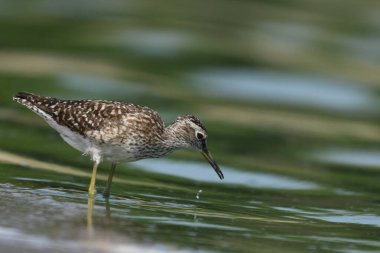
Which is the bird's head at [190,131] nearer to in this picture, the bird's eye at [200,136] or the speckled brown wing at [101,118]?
the bird's eye at [200,136]

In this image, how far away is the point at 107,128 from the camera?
1463 centimetres

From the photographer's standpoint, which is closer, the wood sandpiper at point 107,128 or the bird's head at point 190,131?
the wood sandpiper at point 107,128

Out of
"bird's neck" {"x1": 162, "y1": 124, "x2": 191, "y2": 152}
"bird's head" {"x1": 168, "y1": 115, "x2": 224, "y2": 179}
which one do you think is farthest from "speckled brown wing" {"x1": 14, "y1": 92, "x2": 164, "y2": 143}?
"bird's head" {"x1": 168, "y1": 115, "x2": 224, "y2": 179}

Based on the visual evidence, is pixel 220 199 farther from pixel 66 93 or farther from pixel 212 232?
pixel 66 93

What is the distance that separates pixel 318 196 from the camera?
639 inches

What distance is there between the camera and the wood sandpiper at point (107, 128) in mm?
14656

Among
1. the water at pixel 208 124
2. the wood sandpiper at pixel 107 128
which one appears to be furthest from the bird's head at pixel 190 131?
the water at pixel 208 124

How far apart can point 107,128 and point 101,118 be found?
0.54 ft

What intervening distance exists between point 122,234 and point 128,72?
39.7 ft

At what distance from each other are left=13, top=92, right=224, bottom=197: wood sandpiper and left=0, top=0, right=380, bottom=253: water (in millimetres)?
587

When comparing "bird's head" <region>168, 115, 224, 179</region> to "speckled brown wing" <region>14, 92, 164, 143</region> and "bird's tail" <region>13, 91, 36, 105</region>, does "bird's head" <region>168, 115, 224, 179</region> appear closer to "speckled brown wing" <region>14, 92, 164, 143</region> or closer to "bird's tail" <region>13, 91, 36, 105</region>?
"speckled brown wing" <region>14, 92, 164, 143</region>

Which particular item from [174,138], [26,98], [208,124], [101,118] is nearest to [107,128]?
[101,118]

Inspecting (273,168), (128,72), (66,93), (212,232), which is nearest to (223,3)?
(128,72)

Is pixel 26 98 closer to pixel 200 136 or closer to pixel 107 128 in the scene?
pixel 107 128
